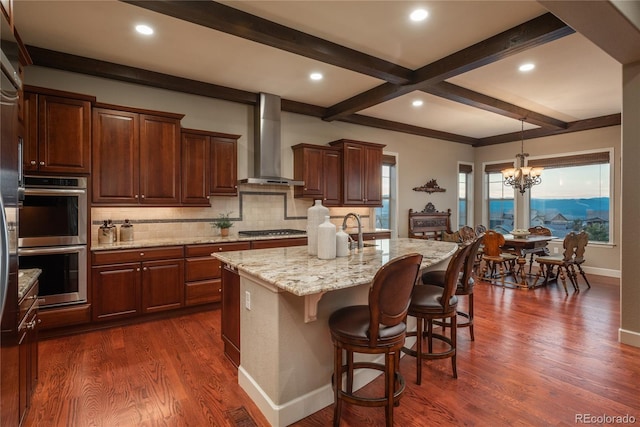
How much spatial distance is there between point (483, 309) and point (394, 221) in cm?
287

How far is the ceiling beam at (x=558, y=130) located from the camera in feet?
20.0

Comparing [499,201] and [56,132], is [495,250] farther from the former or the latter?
[56,132]

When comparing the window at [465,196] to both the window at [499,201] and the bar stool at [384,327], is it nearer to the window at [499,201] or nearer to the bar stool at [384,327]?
the window at [499,201]

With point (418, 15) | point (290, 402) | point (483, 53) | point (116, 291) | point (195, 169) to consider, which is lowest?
point (290, 402)

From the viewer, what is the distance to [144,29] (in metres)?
3.15

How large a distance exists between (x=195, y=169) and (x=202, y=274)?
1354 mm

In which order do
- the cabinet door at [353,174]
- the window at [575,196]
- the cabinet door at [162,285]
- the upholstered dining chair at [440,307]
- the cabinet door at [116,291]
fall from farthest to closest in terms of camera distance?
the window at [575,196] → the cabinet door at [353,174] → the cabinet door at [162,285] → the cabinet door at [116,291] → the upholstered dining chair at [440,307]

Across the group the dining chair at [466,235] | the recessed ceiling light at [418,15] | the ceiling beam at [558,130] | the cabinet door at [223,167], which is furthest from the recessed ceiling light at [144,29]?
the ceiling beam at [558,130]

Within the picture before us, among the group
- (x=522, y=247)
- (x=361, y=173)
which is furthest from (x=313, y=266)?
(x=522, y=247)

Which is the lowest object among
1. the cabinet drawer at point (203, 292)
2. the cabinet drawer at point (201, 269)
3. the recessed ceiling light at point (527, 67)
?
the cabinet drawer at point (203, 292)

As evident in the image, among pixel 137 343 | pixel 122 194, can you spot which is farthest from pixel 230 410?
pixel 122 194

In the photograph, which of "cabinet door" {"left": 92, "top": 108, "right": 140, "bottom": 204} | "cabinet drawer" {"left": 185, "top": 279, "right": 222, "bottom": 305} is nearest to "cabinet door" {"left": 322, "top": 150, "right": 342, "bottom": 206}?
"cabinet drawer" {"left": 185, "top": 279, "right": 222, "bottom": 305}

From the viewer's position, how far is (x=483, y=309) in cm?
426

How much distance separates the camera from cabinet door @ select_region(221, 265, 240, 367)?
260 cm
